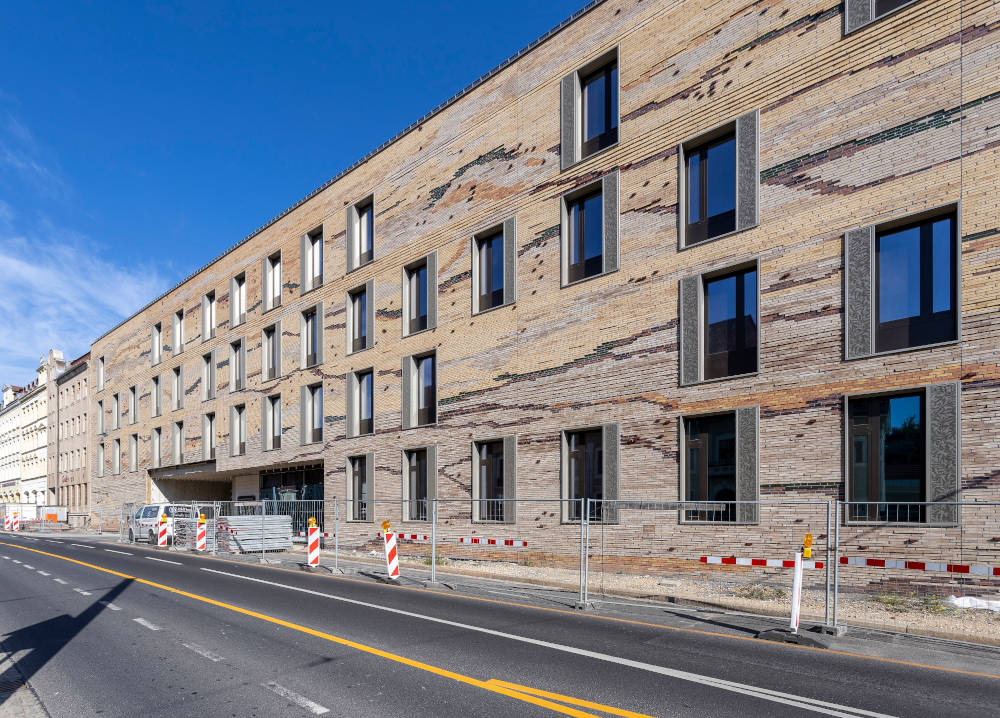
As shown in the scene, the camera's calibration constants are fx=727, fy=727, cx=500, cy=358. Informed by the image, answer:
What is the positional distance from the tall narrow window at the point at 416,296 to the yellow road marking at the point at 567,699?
17.7 m

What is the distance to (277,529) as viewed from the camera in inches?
933

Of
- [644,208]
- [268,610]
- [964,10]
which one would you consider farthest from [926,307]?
[268,610]

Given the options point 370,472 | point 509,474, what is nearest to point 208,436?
point 370,472

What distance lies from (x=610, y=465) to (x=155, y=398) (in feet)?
116

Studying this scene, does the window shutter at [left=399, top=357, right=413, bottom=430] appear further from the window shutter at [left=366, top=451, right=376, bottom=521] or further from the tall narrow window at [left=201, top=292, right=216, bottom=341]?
the tall narrow window at [left=201, top=292, right=216, bottom=341]

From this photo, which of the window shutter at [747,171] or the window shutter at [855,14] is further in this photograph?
the window shutter at [747,171]

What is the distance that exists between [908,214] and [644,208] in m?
5.87

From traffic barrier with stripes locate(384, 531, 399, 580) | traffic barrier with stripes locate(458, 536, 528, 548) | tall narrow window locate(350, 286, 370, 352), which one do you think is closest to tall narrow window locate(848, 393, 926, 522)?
traffic barrier with stripes locate(458, 536, 528, 548)

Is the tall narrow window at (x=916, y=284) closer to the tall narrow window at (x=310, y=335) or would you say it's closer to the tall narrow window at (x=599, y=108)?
the tall narrow window at (x=599, y=108)

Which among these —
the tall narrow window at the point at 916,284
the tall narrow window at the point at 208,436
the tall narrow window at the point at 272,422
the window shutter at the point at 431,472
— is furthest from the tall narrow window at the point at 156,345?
the tall narrow window at the point at 916,284

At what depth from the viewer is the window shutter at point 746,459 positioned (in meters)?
14.5

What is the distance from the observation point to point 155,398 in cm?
4378

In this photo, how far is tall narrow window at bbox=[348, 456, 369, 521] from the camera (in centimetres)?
2500

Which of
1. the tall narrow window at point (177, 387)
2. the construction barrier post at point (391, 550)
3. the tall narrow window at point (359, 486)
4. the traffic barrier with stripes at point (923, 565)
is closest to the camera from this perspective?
the traffic barrier with stripes at point (923, 565)
